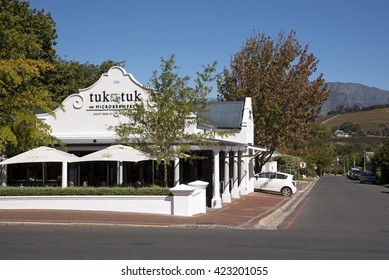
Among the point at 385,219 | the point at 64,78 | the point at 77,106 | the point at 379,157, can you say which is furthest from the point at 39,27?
the point at 379,157

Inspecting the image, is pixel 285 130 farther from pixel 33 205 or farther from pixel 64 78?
pixel 33 205

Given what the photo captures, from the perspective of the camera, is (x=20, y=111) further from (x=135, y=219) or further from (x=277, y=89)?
(x=277, y=89)

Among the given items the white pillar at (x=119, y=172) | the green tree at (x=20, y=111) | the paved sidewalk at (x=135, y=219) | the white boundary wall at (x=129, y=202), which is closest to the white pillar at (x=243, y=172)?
the white pillar at (x=119, y=172)

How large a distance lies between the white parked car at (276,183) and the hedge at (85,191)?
16582mm

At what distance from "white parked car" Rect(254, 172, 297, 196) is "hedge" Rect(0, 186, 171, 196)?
1658 cm

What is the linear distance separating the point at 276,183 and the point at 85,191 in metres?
18.3

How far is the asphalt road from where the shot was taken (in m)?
10.6

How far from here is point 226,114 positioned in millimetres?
33094

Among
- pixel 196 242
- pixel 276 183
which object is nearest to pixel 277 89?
pixel 276 183

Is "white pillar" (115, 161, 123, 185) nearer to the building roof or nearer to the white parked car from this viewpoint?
the building roof

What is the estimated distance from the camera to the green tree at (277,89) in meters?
40.3

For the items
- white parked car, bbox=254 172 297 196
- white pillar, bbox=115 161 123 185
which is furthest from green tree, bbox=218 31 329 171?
white pillar, bbox=115 161 123 185

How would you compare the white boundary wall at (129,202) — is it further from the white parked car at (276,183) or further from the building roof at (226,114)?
the white parked car at (276,183)

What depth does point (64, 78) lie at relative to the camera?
139 ft
